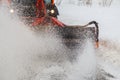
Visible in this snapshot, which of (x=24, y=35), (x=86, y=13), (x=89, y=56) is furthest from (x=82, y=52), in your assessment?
(x=86, y=13)

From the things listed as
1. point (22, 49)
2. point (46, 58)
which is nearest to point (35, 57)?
point (46, 58)

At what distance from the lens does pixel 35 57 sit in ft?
30.5

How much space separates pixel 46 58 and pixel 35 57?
0.28 m

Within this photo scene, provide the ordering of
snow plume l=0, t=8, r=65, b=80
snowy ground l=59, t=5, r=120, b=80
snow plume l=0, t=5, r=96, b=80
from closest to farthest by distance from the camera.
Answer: snow plume l=0, t=5, r=96, b=80, snow plume l=0, t=8, r=65, b=80, snowy ground l=59, t=5, r=120, b=80

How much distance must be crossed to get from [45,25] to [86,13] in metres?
6.20

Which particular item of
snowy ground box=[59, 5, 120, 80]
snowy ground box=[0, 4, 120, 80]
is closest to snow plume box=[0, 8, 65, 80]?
snowy ground box=[0, 4, 120, 80]

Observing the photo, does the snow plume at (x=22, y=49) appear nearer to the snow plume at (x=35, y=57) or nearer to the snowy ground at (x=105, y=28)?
the snow plume at (x=35, y=57)

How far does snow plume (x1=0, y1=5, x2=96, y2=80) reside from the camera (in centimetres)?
812

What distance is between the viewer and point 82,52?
948 centimetres

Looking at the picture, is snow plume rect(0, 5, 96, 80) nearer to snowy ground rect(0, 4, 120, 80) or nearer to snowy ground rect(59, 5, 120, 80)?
snowy ground rect(0, 4, 120, 80)

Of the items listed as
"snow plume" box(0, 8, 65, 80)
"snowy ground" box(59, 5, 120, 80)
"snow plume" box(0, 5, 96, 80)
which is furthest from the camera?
"snowy ground" box(59, 5, 120, 80)

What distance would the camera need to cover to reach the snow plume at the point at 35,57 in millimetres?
8117

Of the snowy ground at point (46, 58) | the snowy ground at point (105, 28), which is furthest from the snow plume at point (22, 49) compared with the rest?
the snowy ground at point (105, 28)

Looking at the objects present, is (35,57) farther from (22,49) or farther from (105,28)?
(105,28)
